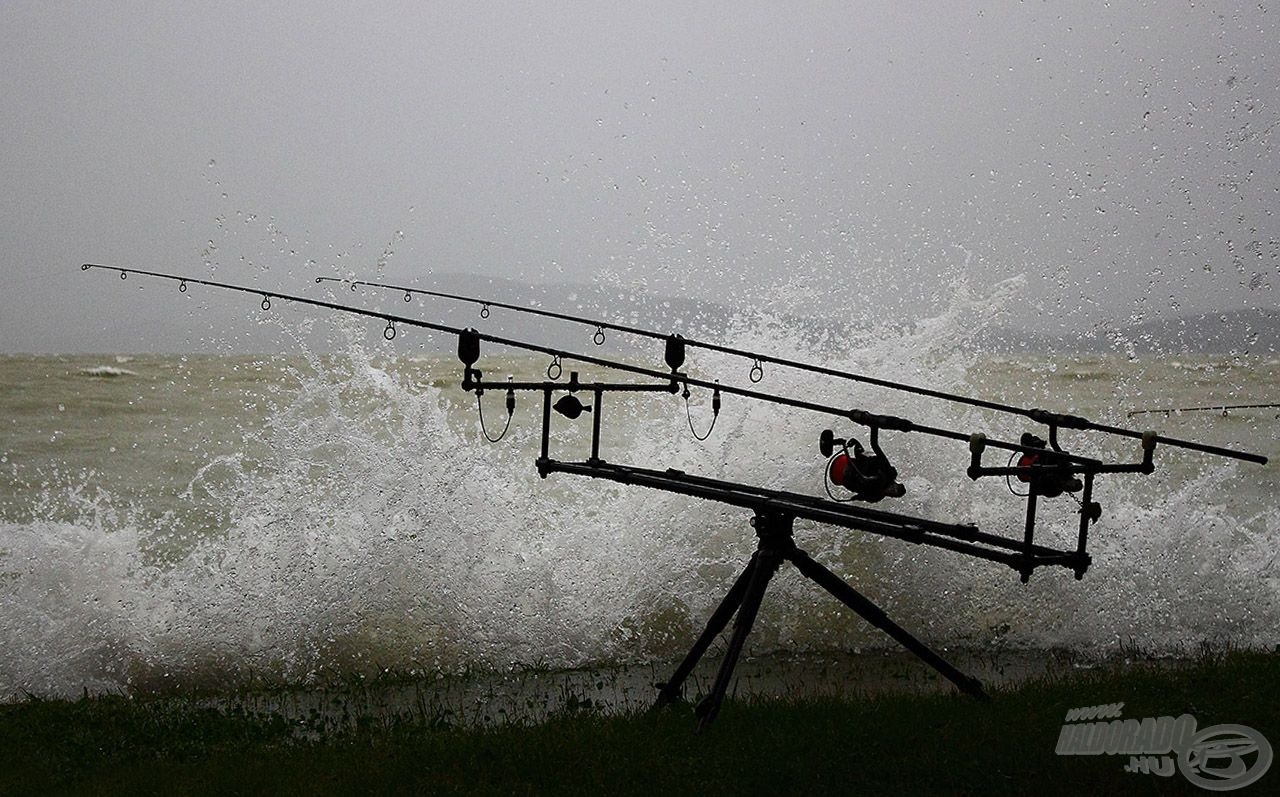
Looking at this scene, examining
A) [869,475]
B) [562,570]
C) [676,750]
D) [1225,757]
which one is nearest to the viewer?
[1225,757]

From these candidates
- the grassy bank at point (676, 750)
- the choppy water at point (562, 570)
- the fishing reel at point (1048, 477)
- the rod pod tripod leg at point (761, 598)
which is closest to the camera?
the grassy bank at point (676, 750)

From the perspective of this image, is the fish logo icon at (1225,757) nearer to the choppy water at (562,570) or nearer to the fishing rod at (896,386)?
the fishing rod at (896,386)

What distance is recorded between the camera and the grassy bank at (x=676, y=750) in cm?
489

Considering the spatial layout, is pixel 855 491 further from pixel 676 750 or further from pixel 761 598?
pixel 676 750

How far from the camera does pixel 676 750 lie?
533 cm

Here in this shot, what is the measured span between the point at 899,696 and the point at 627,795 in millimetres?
2285

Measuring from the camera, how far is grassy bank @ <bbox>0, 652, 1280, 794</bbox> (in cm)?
489

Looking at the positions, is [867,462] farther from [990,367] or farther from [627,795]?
[990,367]

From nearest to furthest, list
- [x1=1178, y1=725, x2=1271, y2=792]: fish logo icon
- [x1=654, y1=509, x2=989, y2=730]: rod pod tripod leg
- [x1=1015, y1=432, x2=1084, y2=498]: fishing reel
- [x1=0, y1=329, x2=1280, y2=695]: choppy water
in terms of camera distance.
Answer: [x1=1178, y1=725, x2=1271, y2=792]: fish logo icon
[x1=1015, y1=432, x2=1084, y2=498]: fishing reel
[x1=654, y1=509, x2=989, y2=730]: rod pod tripod leg
[x1=0, y1=329, x2=1280, y2=695]: choppy water

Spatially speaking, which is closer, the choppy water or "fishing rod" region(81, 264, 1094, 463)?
"fishing rod" region(81, 264, 1094, 463)

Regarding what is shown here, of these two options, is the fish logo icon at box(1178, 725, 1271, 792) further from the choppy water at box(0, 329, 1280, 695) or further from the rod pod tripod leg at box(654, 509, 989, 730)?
the choppy water at box(0, 329, 1280, 695)

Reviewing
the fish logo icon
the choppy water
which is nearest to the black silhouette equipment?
the fish logo icon

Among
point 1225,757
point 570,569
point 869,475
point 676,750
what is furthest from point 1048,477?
point 570,569

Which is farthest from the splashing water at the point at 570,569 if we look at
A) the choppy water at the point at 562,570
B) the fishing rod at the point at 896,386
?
the fishing rod at the point at 896,386
